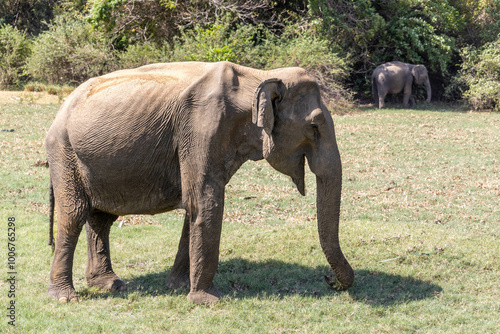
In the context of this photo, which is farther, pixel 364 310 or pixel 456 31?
pixel 456 31

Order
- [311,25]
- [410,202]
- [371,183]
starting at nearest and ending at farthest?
1. [410,202]
2. [371,183]
3. [311,25]

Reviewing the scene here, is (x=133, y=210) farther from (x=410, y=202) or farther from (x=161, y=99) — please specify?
(x=410, y=202)

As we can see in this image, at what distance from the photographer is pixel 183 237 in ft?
22.0

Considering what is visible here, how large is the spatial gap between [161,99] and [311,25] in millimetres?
18982

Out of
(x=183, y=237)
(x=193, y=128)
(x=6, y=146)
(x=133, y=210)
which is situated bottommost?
(x=6, y=146)

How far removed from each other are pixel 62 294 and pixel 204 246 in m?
1.59

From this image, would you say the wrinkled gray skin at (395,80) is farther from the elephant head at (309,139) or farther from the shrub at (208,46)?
the elephant head at (309,139)

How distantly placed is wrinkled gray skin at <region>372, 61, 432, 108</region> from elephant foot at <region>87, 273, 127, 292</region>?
64.1ft

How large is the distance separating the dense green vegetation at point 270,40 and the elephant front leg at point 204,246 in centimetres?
1525

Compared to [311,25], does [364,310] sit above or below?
below

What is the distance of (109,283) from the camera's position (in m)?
6.51

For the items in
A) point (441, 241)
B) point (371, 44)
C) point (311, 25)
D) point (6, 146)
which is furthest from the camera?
point (371, 44)

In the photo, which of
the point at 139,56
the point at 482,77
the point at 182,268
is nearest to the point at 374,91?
the point at 482,77

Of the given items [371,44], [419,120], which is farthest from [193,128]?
[371,44]
